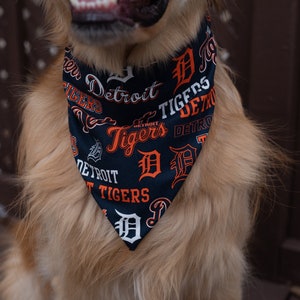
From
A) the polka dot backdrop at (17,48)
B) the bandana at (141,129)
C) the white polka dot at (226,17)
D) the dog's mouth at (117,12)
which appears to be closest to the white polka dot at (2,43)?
the polka dot backdrop at (17,48)

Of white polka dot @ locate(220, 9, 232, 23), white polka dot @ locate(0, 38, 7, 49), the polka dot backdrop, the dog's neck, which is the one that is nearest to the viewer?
the dog's neck

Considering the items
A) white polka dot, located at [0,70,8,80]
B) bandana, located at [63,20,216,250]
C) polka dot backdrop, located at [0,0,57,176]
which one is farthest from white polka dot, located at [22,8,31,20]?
bandana, located at [63,20,216,250]

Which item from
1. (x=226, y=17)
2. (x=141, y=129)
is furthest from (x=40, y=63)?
(x=141, y=129)

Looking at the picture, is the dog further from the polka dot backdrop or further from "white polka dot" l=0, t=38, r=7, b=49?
"white polka dot" l=0, t=38, r=7, b=49

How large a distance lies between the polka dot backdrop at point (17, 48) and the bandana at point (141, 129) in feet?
3.62

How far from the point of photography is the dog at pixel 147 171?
142 centimetres

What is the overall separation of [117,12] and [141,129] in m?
0.34

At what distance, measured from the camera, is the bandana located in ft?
4.68

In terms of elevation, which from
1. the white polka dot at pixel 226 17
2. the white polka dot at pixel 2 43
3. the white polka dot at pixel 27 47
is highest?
the white polka dot at pixel 226 17

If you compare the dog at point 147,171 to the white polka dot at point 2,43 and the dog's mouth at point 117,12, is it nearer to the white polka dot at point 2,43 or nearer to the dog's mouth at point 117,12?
the dog's mouth at point 117,12

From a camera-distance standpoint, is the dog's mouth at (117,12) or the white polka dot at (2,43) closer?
the dog's mouth at (117,12)

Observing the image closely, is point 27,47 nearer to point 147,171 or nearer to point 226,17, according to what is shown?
point 226,17

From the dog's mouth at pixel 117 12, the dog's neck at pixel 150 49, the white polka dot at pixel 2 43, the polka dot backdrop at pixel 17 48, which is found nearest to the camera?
the dog's mouth at pixel 117 12

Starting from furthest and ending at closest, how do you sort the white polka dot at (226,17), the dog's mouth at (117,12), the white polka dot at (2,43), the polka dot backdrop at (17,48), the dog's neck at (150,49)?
the white polka dot at (2,43) → the polka dot backdrop at (17,48) → the white polka dot at (226,17) → the dog's neck at (150,49) → the dog's mouth at (117,12)
